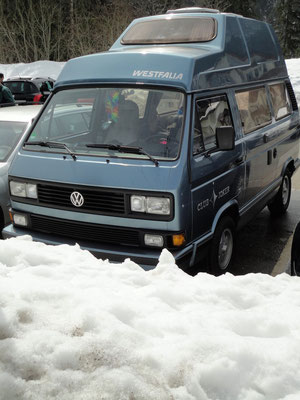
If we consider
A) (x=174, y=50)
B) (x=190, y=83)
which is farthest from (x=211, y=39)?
(x=190, y=83)

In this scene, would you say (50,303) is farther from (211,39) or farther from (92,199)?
(211,39)

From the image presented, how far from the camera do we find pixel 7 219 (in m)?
5.99

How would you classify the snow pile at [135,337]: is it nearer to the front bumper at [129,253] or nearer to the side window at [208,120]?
the front bumper at [129,253]

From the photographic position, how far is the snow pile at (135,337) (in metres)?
1.85

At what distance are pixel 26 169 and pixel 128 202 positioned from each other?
1.18 meters

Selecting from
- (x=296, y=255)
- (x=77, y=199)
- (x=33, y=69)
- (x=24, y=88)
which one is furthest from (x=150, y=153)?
(x=33, y=69)

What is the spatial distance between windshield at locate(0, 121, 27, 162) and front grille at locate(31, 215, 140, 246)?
1816 millimetres

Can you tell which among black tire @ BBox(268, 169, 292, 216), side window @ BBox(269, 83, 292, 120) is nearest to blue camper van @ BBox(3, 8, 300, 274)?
side window @ BBox(269, 83, 292, 120)

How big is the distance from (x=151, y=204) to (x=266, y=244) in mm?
2917

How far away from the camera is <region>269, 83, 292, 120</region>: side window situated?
708 cm

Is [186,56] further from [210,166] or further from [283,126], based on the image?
[283,126]

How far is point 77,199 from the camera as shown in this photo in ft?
14.7

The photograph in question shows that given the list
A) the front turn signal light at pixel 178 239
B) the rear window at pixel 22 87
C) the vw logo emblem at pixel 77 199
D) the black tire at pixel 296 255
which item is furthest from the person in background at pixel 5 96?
the rear window at pixel 22 87

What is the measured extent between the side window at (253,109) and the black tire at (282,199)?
4.49 ft
